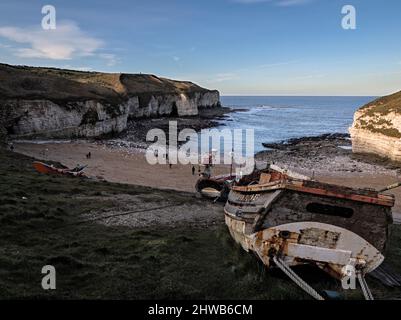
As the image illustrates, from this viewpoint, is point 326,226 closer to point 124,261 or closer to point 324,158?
point 124,261

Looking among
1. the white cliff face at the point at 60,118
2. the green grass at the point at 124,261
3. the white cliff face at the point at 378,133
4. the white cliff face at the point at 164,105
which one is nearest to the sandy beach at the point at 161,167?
the white cliff face at the point at 378,133

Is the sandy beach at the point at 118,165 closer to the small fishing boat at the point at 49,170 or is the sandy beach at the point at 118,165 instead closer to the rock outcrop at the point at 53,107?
the small fishing boat at the point at 49,170

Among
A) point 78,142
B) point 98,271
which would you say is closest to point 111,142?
point 78,142

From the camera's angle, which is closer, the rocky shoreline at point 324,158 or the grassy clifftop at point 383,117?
the rocky shoreline at point 324,158

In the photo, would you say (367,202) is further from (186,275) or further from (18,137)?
(18,137)

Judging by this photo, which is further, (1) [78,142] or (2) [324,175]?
(1) [78,142]

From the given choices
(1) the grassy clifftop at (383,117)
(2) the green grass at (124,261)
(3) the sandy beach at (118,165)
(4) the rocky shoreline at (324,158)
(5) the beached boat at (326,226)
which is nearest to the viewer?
(2) the green grass at (124,261)
